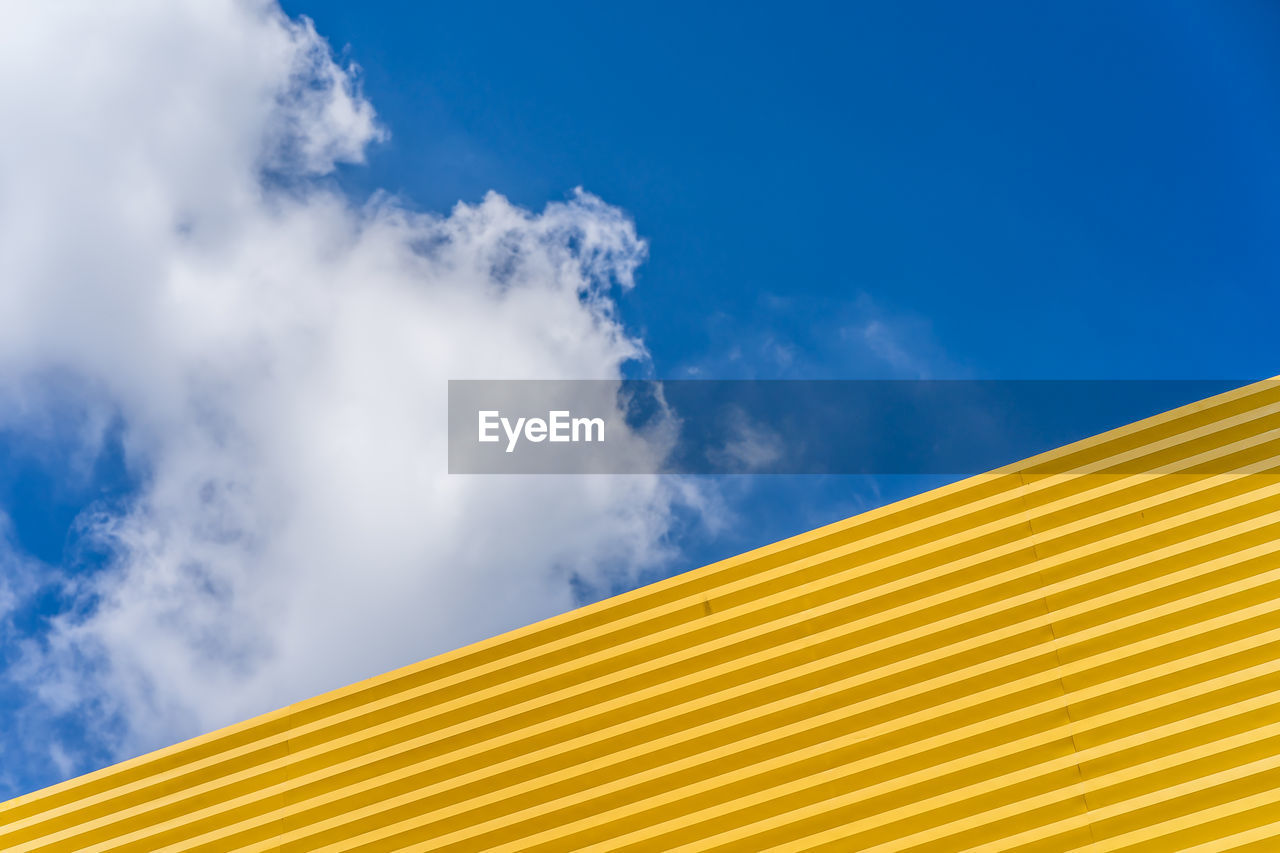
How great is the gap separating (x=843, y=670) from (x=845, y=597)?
1.90 ft

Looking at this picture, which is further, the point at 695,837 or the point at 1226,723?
the point at 695,837

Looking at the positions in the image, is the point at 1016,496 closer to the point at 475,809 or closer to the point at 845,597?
the point at 845,597

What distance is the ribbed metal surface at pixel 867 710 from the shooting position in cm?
625

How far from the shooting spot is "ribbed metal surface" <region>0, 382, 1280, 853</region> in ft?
20.5

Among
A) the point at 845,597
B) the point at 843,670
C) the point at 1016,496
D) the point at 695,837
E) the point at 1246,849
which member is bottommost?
the point at 1246,849

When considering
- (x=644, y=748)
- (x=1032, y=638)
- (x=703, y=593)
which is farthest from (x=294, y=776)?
(x=1032, y=638)

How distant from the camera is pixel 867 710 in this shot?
270 inches

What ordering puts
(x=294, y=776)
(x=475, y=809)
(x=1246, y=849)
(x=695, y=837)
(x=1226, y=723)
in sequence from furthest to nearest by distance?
1. (x=294, y=776)
2. (x=475, y=809)
3. (x=695, y=837)
4. (x=1226, y=723)
5. (x=1246, y=849)

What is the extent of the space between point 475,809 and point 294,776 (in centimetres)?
168

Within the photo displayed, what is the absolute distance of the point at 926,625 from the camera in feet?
23.3

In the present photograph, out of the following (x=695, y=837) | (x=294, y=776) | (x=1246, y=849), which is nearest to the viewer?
(x=1246, y=849)

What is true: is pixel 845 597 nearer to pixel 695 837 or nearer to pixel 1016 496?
pixel 1016 496

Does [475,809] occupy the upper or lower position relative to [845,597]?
lower

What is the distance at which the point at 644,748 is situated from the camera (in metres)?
7.16
